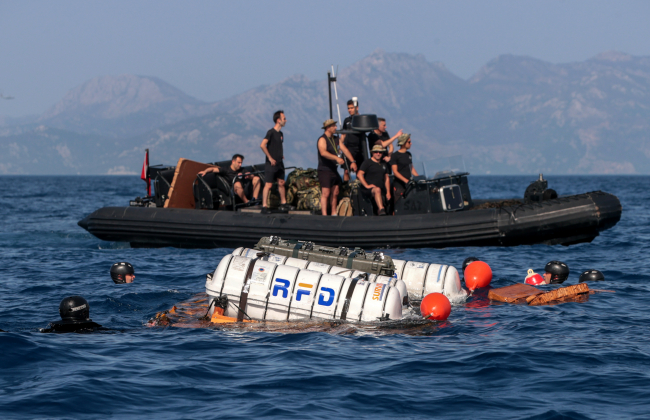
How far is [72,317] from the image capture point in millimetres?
7715

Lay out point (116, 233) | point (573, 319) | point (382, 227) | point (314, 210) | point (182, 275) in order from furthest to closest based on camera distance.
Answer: point (116, 233), point (314, 210), point (382, 227), point (182, 275), point (573, 319)

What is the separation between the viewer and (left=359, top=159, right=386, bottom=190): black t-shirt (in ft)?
43.1

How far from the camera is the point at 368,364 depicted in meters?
6.59

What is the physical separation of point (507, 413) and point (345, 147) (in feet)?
27.7

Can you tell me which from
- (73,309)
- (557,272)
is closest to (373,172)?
(557,272)

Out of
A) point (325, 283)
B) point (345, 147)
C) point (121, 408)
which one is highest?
point (345, 147)

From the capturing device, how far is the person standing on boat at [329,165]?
513 inches

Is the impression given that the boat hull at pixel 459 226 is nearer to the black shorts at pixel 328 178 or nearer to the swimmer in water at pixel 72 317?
the black shorts at pixel 328 178

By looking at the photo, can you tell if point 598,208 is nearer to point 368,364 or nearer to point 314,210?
point 314,210

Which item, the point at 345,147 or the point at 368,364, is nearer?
the point at 368,364

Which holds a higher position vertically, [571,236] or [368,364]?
[571,236]

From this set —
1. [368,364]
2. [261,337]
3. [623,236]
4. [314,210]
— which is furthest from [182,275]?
[623,236]

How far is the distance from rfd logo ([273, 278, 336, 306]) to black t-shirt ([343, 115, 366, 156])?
6167 mm

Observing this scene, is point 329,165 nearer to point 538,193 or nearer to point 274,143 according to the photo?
point 274,143
